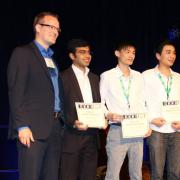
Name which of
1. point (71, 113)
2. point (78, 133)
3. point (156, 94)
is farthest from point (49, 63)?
point (156, 94)

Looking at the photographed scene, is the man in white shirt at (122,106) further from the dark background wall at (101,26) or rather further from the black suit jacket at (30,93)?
the dark background wall at (101,26)

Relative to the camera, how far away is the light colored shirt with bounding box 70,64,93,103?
125 inches

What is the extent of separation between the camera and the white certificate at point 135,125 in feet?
10.4

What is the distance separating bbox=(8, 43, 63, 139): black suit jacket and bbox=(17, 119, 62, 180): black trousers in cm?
8

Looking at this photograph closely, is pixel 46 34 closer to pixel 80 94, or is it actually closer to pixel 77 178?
pixel 80 94

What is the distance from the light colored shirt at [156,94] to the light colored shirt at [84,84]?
564 mm

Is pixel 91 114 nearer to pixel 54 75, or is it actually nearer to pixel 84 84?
pixel 84 84

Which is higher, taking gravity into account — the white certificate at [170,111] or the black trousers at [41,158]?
the white certificate at [170,111]

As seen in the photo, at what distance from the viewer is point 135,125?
3203 mm

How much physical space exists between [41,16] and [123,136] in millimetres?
1214

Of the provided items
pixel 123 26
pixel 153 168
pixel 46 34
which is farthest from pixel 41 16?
pixel 123 26

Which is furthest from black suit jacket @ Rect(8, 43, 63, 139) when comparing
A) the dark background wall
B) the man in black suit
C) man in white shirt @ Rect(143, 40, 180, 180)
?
the dark background wall

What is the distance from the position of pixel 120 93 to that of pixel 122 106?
118 mm

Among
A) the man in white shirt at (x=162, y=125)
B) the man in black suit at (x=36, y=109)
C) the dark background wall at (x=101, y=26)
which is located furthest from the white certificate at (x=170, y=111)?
the dark background wall at (x=101, y=26)
